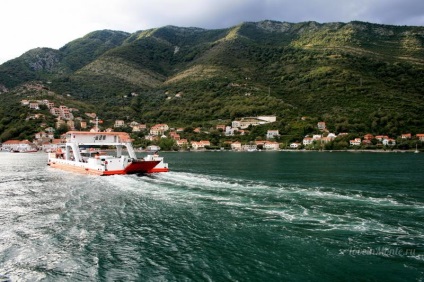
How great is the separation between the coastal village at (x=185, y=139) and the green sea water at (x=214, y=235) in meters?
79.3

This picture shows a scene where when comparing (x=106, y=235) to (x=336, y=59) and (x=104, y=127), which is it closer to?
(x=104, y=127)

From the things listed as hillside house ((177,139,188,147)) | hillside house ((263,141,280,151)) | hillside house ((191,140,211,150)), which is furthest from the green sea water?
hillside house ((177,139,188,147))

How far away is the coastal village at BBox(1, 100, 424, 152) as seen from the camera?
102438 millimetres

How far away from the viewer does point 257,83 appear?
15975 cm

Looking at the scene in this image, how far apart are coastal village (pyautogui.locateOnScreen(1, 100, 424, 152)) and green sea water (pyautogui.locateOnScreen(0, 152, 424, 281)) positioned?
79.3 metres

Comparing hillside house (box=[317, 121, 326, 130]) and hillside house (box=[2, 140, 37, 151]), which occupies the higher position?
hillside house (box=[317, 121, 326, 130])

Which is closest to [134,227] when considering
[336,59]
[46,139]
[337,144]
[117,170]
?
[117,170]

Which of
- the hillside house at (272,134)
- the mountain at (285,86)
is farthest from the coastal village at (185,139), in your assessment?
the mountain at (285,86)

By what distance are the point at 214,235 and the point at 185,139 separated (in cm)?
10407

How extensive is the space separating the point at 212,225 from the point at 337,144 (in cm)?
9494

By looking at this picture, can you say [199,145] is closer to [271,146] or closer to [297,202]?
[271,146]

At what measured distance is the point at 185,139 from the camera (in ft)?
384

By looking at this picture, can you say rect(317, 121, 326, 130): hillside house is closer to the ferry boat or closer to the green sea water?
the ferry boat

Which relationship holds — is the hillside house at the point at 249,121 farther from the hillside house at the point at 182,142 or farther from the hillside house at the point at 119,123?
the hillside house at the point at 119,123
